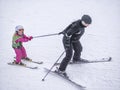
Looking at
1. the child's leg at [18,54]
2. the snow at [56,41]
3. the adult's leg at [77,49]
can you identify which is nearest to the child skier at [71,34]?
the adult's leg at [77,49]

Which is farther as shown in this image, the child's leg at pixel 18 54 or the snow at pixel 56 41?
the child's leg at pixel 18 54

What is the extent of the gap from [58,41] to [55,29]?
4.18ft

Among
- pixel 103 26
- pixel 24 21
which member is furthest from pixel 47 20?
pixel 103 26

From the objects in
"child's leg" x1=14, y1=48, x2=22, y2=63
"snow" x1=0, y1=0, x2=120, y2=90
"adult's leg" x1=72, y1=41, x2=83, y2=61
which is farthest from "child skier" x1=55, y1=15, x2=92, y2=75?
"child's leg" x1=14, y1=48, x2=22, y2=63

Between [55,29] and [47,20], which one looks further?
[47,20]

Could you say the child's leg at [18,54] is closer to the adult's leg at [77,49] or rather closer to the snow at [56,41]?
the snow at [56,41]

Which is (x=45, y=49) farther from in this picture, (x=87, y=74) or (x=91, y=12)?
(x=91, y=12)

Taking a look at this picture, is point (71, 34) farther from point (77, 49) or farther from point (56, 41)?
point (56, 41)

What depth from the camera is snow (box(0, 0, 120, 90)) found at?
213 inches

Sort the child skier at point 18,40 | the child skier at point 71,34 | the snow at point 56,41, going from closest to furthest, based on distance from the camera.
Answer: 1. the child skier at point 71,34
2. the snow at point 56,41
3. the child skier at point 18,40

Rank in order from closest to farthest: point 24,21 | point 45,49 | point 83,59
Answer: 1. point 83,59
2. point 45,49
3. point 24,21

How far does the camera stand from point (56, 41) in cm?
A: 777

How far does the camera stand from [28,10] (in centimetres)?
1120

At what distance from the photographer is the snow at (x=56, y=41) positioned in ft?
17.7
